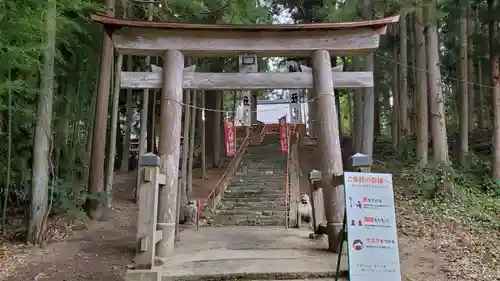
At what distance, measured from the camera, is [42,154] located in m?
7.16

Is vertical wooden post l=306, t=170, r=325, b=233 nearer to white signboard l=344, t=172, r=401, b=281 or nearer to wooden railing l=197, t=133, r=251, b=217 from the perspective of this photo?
wooden railing l=197, t=133, r=251, b=217

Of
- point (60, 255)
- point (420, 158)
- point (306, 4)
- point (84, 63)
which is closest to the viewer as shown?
point (60, 255)

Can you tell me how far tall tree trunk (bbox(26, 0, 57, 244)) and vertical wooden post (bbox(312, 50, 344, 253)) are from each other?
14.4ft

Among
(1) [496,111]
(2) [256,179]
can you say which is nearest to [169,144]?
(2) [256,179]

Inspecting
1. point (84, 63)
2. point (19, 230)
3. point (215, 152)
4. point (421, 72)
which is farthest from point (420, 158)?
point (19, 230)

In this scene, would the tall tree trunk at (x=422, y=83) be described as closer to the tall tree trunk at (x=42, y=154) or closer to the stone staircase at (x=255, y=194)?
the stone staircase at (x=255, y=194)

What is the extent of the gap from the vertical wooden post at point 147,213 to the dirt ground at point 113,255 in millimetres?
657

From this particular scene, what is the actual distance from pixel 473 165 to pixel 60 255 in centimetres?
1125

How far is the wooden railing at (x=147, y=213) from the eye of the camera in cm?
489

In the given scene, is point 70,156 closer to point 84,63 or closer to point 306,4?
point 84,63

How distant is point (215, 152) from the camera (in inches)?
663

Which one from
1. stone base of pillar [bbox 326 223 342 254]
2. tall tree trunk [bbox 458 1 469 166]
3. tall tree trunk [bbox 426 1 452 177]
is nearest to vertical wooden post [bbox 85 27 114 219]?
stone base of pillar [bbox 326 223 342 254]

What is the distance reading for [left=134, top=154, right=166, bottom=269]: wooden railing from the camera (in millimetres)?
4887

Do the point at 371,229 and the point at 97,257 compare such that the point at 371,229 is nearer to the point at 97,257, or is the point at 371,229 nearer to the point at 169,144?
the point at 169,144
